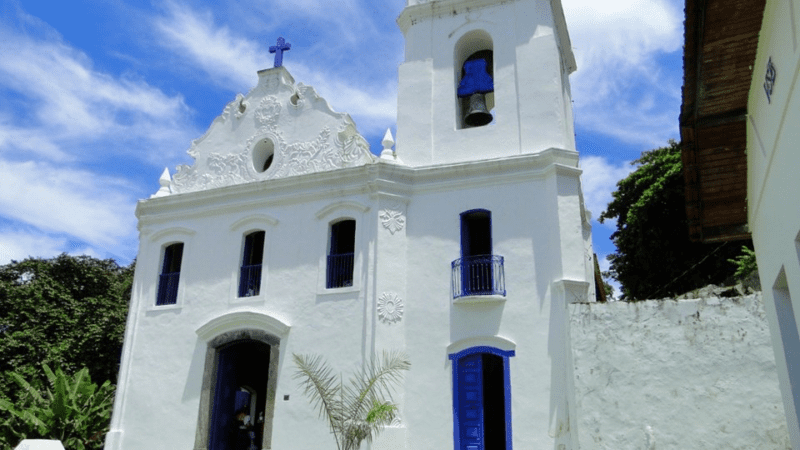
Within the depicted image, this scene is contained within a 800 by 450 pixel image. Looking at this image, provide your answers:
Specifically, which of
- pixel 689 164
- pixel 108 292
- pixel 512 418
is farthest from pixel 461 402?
pixel 108 292

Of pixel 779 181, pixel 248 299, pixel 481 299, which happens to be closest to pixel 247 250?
pixel 248 299

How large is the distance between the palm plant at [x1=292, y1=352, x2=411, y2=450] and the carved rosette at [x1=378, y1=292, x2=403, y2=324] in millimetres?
666

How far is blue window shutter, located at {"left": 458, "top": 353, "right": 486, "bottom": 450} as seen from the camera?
1228cm

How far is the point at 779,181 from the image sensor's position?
542cm

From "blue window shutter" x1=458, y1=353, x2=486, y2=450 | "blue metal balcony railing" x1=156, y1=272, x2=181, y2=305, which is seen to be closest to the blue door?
"blue metal balcony railing" x1=156, y1=272, x2=181, y2=305

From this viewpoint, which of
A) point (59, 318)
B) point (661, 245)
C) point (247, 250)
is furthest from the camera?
point (661, 245)

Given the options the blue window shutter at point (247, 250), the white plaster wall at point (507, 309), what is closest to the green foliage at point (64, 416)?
the blue window shutter at point (247, 250)

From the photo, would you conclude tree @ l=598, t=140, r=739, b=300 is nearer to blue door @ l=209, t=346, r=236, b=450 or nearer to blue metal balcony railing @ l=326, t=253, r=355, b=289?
blue metal balcony railing @ l=326, t=253, r=355, b=289

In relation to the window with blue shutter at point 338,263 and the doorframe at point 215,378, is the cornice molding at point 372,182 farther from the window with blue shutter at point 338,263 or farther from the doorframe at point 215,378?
the doorframe at point 215,378

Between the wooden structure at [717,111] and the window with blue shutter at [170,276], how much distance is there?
1166 centimetres

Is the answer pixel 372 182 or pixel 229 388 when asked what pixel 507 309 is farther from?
pixel 229 388

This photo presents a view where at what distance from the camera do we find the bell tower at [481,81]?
1423cm

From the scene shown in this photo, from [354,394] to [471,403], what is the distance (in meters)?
2.13

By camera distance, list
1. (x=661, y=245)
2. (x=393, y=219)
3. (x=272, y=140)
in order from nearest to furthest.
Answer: (x=393, y=219), (x=272, y=140), (x=661, y=245)
